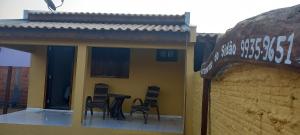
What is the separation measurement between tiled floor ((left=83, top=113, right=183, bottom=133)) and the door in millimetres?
1767

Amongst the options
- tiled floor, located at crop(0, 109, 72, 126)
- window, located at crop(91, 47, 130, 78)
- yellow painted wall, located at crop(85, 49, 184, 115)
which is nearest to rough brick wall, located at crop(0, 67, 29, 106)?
tiled floor, located at crop(0, 109, 72, 126)

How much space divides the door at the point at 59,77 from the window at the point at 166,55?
293 cm

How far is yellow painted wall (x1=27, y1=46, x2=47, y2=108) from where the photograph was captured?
11391mm

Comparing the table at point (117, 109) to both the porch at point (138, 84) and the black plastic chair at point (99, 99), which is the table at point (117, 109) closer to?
the black plastic chair at point (99, 99)

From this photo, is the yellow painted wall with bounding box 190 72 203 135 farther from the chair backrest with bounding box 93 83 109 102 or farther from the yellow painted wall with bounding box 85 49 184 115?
the chair backrest with bounding box 93 83 109 102

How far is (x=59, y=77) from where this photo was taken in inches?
460

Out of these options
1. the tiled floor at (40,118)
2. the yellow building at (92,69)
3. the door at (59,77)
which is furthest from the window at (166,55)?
the tiled floor at (40,118)

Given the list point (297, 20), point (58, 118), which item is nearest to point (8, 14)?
point (58, 118)

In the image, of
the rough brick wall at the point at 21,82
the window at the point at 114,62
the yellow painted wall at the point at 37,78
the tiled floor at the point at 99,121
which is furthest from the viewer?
the rough brick wall at the point at 21,82

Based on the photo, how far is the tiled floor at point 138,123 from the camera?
8409 mm

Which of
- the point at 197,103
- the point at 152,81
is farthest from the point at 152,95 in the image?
the point at 197,103

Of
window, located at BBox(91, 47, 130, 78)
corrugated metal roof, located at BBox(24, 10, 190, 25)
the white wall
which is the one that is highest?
corrugated metal roof, located at BBox(24, 10, 190, 25)

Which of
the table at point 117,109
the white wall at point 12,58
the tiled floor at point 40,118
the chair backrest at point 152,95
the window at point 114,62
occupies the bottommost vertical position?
the tiled floor at point 40,118

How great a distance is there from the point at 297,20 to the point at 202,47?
786 cm
